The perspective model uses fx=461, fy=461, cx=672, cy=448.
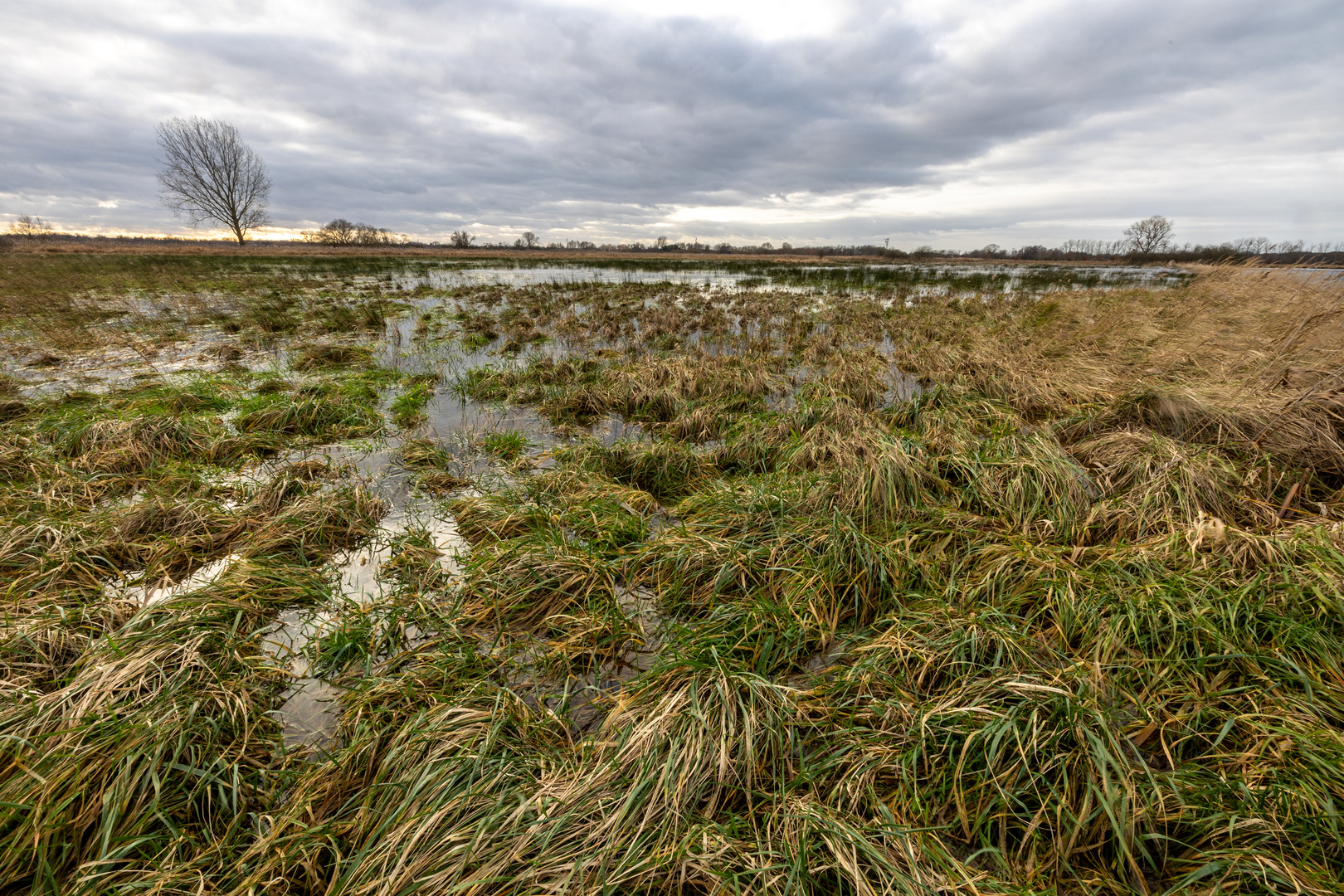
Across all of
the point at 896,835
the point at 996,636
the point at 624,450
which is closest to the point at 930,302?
the point at 624,450

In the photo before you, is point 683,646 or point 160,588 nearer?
point 683,646

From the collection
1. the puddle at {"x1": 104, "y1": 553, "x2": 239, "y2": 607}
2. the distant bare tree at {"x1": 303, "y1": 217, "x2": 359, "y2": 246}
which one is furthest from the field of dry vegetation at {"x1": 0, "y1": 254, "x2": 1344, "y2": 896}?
the distant bare tree at {"x1": 303, "y1": 217, "x2": 359, "y2": 246}

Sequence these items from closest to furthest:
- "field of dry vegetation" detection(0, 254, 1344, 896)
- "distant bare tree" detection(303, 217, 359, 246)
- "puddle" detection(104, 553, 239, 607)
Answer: "field of dry vegetation" detection(0, 254, 1344, 896) → "puddle" detection(104, 553, 239, 607) → "distant bare tree" detection(303, 217, 359, 246)

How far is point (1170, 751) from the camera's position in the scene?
7.85ft

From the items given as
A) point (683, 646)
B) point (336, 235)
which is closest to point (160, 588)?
point (683, 646)

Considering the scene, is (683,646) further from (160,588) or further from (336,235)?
(336,235)

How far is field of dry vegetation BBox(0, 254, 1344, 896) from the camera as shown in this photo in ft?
6.57

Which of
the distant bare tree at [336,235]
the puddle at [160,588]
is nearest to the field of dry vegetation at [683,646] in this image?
the puddle at [160,588]

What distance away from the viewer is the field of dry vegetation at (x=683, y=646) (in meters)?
2.00

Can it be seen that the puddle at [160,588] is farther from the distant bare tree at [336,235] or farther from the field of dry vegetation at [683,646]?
the distant bare tree at [336,235]

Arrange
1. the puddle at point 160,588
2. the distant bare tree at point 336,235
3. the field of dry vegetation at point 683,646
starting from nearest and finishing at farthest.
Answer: the field of dry vegetation at point 683,646 < the puddle at point 160,588 < the distant bare tree at point 336,235

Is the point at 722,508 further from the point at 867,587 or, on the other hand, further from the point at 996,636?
the point at 996,636

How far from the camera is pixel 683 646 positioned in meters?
3.13

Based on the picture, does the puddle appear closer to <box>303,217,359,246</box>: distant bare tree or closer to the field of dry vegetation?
the field of dry vegetation
